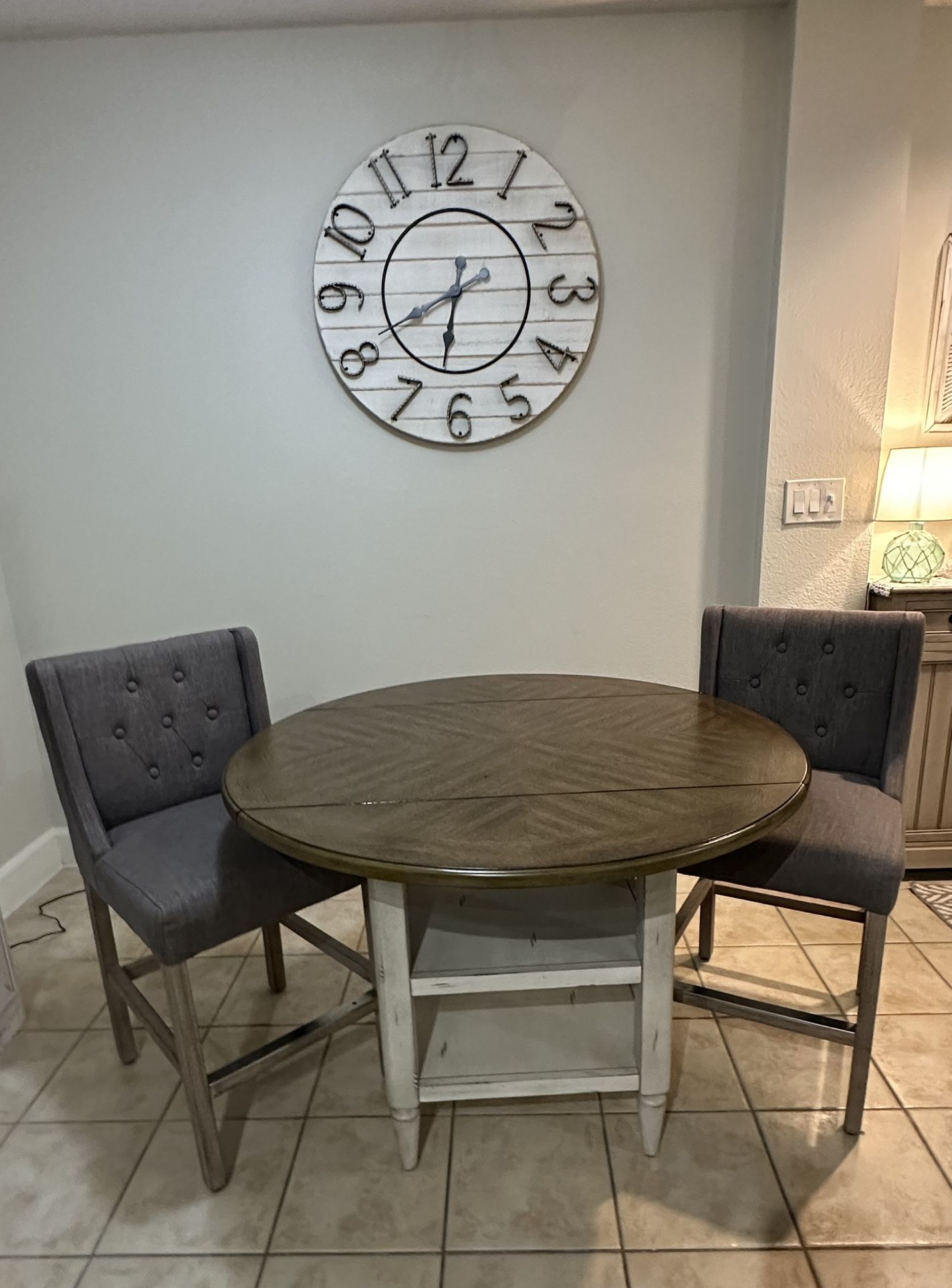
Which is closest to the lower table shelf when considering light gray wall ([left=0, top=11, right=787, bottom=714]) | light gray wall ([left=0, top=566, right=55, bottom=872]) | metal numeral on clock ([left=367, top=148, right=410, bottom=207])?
light gray wall ([left=0, top=11, right=787, bottom=714])

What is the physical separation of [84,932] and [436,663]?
1348mm

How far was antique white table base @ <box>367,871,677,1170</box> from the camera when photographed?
1.28m

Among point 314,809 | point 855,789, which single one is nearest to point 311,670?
point 314,809

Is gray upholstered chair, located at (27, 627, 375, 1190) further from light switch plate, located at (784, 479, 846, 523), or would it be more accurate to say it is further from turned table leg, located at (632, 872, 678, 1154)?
light switch plate, located at (784, 479, 846, 523)

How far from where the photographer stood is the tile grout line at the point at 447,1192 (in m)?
1.27

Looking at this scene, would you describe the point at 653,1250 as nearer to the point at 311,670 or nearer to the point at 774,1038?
the point at 774,1038

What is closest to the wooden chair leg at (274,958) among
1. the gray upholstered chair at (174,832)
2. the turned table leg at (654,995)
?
the gray upholstered chair at (174,832)

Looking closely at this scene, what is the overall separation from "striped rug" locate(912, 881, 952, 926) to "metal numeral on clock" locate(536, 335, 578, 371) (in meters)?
1.94

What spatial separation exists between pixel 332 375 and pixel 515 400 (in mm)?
566

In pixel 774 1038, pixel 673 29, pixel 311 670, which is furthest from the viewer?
pixel 311 670

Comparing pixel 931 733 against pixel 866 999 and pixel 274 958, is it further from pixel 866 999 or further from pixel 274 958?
pixel 274 958

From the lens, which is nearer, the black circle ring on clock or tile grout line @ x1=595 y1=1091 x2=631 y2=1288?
tile grout line @ x1=595 y1=1091 x2=631 y2=1288

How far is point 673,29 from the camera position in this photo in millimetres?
2117

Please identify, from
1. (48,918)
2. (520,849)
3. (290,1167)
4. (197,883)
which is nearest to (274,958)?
(290,1167)
